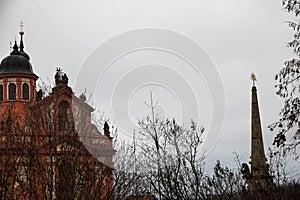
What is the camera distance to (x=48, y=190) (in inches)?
664

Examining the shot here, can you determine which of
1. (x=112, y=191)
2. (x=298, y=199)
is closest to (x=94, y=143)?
(x=112, y=191)

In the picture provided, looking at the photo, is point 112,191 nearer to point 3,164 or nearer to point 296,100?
point 3,164

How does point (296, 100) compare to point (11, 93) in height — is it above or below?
below

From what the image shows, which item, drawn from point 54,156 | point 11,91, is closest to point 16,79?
point 11,91

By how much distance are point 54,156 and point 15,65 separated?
33.5m

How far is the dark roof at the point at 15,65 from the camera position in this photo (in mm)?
49812

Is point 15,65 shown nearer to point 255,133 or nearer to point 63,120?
point 255,133

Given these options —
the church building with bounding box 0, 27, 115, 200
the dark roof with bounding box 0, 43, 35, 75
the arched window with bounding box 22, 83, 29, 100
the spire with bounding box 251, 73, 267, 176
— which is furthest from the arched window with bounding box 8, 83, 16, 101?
the church building with bounding box 0, 27, 115, 200

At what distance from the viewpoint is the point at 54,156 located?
59.6 feet

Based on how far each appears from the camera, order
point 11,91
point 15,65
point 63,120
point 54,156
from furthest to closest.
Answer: point 15,65 → point 11,91 → point 63,120 → point 54,156

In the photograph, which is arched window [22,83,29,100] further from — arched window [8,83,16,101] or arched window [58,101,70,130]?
arched window [58,101,70,130]

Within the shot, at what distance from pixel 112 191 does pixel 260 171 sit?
660 inches

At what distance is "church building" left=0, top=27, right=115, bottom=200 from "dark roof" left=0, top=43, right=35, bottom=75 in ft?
88.8

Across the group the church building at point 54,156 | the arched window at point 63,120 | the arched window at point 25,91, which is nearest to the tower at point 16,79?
the arched window at point 25,91
